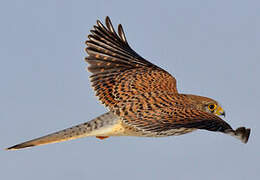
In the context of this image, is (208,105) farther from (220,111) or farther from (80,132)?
(80,132)

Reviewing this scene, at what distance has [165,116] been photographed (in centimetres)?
838

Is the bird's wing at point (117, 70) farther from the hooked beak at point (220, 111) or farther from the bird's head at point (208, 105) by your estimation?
the hooked beak at point (220, 111)

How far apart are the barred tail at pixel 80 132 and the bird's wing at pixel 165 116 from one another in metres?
0.24

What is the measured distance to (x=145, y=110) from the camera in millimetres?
8641

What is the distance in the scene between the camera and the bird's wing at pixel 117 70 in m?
9.43

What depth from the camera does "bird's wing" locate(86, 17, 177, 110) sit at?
943 centimetres

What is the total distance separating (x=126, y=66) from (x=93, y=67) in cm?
65

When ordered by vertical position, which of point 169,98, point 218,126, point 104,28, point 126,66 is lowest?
point 218,126

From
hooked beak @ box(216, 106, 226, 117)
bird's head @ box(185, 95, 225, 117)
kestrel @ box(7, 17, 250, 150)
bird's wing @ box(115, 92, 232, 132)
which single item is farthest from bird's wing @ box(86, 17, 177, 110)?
hooked beak @ box(216, 106, 226, 117)

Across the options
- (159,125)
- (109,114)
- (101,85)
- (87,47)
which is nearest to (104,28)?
(87,47)

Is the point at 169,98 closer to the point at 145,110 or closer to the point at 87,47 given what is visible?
the point at 145,110

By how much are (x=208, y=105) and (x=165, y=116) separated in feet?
4.94

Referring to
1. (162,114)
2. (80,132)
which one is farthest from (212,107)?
(80,132)

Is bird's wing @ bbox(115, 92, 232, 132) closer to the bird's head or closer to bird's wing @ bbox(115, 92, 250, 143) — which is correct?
bird's wing @ bbox(115, 92, 250, 143)
